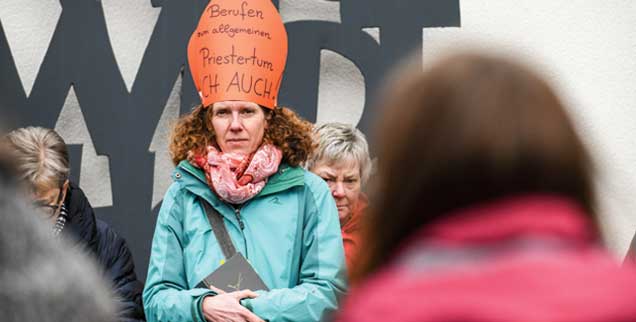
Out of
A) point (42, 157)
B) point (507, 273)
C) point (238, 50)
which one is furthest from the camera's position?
point (42, 157)

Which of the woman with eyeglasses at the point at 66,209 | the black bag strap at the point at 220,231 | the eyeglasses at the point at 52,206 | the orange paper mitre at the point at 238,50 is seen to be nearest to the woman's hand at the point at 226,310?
the black bag strap at the point at 220,231

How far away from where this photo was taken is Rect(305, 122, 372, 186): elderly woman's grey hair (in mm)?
4199

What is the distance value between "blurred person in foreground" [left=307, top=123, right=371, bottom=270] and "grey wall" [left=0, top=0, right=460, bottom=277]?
108 centimetres

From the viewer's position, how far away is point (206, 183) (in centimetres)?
354

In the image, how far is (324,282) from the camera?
3348 mm

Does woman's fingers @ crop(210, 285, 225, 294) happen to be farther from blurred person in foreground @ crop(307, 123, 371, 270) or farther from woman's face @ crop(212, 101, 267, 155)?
blurred person in foreground @ crop(307, 123, 371, 270)

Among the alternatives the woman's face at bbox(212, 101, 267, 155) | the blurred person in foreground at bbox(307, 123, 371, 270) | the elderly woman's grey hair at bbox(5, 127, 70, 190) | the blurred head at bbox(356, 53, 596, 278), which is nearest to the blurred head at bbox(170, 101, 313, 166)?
the woman's face at bbox(212, 101, 267, 155)

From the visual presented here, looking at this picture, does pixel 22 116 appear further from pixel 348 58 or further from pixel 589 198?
pixel 589 198

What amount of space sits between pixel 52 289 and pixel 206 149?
2.51 metres

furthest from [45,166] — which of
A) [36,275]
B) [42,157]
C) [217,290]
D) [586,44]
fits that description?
[36,275]

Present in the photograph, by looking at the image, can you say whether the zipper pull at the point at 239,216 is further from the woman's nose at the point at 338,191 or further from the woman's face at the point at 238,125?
the woman's nose at the point at 338,191

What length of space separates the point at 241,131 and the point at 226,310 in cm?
64

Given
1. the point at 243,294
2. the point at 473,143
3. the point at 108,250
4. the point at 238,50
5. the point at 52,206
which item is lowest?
the point at 108,250

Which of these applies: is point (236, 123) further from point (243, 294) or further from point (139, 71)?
point (139, 71)
